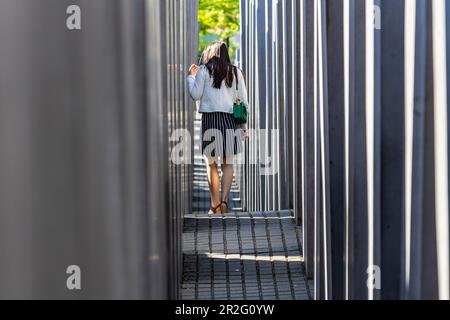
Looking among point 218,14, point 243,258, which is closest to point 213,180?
point 243,258

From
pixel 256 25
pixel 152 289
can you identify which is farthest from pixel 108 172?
pixel 256 25

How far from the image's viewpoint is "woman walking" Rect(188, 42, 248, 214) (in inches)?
401

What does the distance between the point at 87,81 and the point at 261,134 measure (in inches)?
398

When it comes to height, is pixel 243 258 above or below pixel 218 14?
below

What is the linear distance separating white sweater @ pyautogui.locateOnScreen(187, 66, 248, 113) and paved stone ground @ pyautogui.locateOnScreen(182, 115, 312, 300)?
3.27 ft

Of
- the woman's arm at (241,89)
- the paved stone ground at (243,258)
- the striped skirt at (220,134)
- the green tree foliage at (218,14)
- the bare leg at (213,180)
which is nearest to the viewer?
the paved stone ground at (243,258)

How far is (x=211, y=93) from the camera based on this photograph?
10.3 metres

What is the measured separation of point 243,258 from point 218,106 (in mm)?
2376

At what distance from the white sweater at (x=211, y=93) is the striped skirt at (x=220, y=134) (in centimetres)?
10

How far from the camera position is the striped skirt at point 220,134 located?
10445 mm

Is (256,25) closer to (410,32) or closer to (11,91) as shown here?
(410,32)

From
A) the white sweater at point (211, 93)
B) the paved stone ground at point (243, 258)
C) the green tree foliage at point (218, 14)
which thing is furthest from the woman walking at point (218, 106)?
the green tree foliage at point (218, 14)

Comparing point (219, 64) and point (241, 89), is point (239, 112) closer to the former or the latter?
point (241, 89)

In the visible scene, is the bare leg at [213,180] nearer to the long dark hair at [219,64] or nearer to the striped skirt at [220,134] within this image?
the striped skirt at [220,134]
